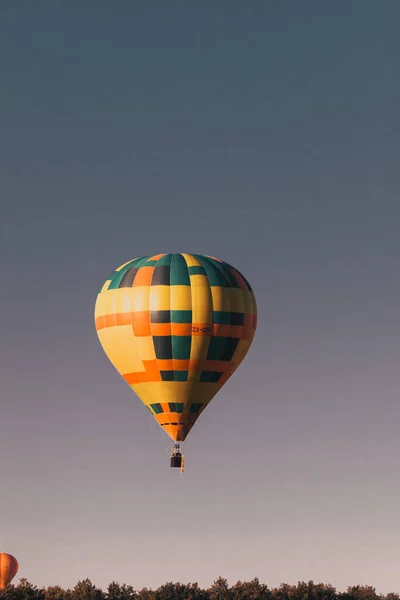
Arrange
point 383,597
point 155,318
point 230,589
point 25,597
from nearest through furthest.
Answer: point 155,318 → point 25,597 → point 230,589 → point 383,597

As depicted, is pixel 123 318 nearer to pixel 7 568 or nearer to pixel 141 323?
pixel 141 323

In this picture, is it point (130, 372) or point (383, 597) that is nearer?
point (130, 372)

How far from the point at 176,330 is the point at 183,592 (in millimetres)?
47512

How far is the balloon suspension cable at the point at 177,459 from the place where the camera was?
108 meters

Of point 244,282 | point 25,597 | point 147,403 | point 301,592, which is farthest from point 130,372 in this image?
point 301,592

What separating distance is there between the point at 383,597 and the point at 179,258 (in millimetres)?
72603

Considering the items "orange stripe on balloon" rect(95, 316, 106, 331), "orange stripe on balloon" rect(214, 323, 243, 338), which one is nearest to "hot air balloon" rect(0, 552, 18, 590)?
"orange stripe on balloon" rect(95, 316, 106, 331)

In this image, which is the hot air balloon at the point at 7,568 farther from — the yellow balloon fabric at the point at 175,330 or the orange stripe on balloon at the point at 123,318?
the orange stripe on balloon at the point at 123,318

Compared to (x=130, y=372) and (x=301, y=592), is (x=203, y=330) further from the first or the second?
(x=301, y=592)

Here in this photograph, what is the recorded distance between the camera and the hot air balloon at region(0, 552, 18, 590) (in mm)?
160875

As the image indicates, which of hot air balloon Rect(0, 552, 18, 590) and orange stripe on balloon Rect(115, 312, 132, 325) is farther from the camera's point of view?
hot air balloon Rect(0, 552, 18, 590)

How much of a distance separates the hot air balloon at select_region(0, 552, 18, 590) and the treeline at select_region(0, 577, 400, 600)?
18.7 meters

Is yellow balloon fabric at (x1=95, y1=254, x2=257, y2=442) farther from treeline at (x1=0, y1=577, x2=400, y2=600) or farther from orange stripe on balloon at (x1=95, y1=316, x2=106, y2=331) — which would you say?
treeline at (x1=0, y1=577, x2=400, y2=600)

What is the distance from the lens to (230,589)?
147 metres
